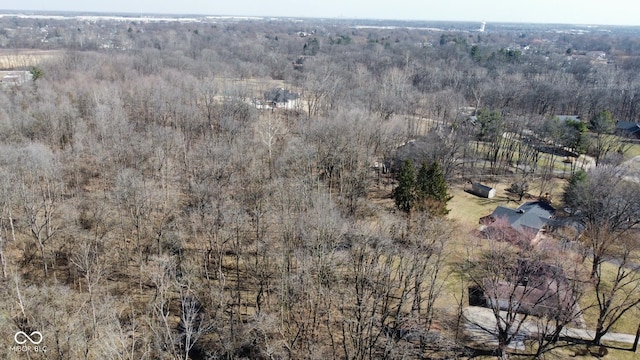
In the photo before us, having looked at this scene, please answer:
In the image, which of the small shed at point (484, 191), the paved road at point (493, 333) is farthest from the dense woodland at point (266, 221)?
the small shed at point (484, 191)

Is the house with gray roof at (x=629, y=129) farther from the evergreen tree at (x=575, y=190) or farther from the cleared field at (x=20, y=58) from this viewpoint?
the cleared field at (x=20, y=58)

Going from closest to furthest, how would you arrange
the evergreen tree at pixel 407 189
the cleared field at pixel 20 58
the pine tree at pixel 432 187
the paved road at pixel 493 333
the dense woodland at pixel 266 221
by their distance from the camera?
the dense woodland at pixel 266 221 < the paved road at pixel 493 333 < the pine tree at pixel 432 187 < the evergreen tree at pixel 407 189 < the cleared field at pixel 20 58

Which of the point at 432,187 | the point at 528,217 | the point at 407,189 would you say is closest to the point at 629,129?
the point at 528,217

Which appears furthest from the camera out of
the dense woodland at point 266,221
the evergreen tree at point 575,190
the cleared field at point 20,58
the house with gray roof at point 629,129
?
the cleared field at point 20,58

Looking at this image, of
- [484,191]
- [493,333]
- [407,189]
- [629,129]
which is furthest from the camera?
[629,129]

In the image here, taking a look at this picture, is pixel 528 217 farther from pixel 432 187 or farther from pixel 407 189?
pixel 407 189

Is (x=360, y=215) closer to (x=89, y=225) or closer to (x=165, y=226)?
(x=165, y=226)

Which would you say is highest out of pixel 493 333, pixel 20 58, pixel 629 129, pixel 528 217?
pixel 20 58
